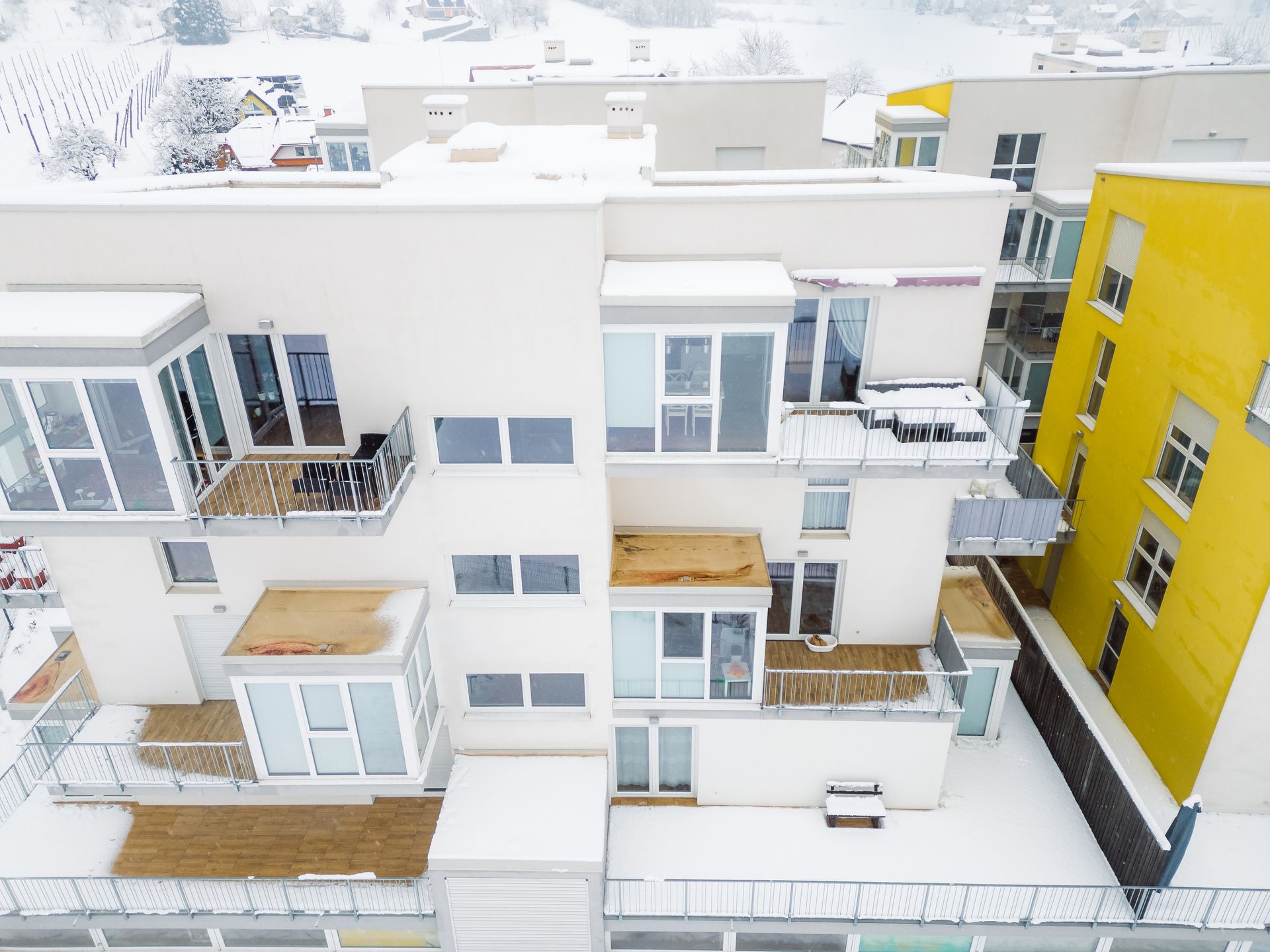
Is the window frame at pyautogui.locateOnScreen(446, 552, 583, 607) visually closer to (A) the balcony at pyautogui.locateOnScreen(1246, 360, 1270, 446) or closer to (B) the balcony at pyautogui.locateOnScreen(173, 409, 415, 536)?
(B) the balcony at pyautogui.locateOnScreen(173, 409, 415, 536)

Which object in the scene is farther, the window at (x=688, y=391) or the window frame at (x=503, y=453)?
the window frame at (x=503, y=453)

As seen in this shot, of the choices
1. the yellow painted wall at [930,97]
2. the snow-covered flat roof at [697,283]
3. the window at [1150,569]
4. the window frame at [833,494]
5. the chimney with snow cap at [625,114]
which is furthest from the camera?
the yellow painted wall at [930,97]

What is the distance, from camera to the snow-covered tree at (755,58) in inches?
3351

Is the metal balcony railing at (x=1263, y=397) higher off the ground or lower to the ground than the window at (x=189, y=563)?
higher

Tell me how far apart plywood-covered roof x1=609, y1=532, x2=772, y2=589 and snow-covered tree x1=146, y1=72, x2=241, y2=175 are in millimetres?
58490

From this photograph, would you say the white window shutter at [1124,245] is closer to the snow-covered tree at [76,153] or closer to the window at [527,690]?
the window at [527,690]

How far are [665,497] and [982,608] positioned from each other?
658 cm

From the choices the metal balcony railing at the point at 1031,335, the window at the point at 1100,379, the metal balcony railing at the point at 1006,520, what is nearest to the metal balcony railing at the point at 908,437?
the metal balcony railing at the point at 1006,520

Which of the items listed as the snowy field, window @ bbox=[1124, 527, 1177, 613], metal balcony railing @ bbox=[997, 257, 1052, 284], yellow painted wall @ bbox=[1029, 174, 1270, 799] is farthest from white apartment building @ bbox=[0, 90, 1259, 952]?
the snowy field

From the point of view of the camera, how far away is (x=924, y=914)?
1170 cm

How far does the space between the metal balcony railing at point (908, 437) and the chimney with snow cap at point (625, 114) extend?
6665mm

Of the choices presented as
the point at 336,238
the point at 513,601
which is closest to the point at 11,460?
the point at 336,238

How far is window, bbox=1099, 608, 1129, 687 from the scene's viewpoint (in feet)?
49.6

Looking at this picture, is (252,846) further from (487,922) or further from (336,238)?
(336,238)
